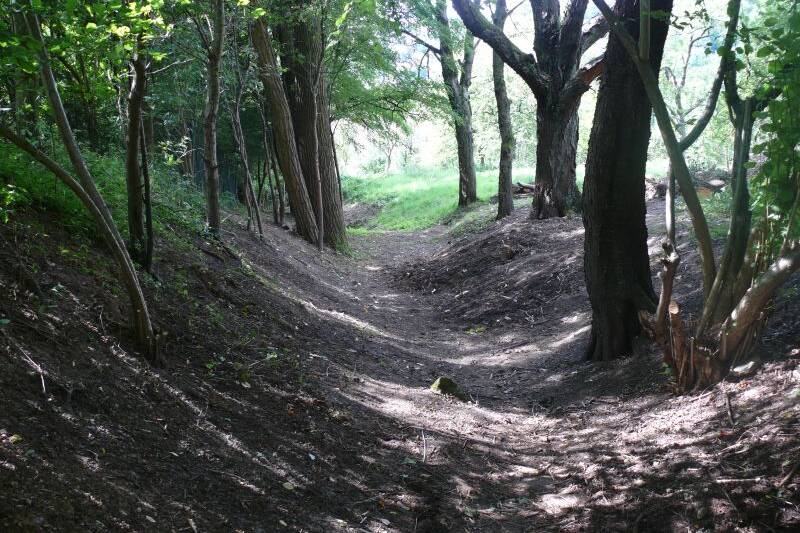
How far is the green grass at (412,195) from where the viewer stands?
26923 mm

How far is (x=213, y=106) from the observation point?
8211 millimetres

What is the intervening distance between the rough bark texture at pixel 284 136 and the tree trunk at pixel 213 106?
4.14 meters

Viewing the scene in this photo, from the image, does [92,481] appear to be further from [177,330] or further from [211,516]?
[177,330]

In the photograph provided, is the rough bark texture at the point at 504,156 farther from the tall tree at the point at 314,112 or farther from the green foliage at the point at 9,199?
the green foliage at the point at 9,199

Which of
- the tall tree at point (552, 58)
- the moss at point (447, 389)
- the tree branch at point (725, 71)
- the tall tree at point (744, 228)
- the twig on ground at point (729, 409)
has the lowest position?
the moss at point (447, 389)

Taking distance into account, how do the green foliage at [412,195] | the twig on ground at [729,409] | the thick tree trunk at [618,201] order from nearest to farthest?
1. the twig on ground at [729,409]
2. the thick tree trunk at [618,201]
3. the green foliage at [412,195]

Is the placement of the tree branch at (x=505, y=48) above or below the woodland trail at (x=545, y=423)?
above

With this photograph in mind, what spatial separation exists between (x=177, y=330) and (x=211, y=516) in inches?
88.2

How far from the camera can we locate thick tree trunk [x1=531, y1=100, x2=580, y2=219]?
13.1m

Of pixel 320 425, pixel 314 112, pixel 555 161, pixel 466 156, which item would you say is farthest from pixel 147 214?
pixel 466 156

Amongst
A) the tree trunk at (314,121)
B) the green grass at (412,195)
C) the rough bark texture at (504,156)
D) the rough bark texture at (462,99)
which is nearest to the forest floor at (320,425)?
the tree trunk at (314,121)

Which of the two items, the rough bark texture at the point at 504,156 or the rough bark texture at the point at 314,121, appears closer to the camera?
the rough bark texture at the point at 314,121

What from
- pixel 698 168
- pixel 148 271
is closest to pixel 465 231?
pixel 698 168

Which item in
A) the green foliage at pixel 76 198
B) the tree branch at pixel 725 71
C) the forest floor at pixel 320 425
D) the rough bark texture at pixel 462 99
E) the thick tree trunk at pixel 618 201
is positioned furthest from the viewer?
the rough bark texture at pixel 462 99
